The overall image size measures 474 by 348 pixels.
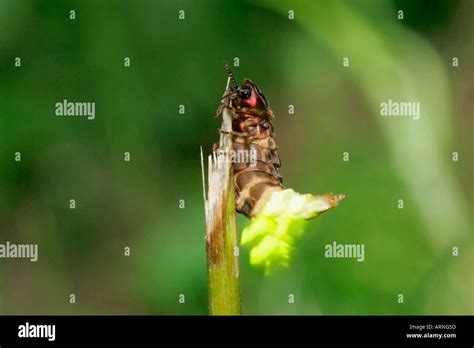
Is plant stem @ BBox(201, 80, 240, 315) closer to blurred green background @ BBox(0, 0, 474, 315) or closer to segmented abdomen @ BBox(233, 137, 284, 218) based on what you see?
segmented abdomen @ BBox(233, 137, 284, 218)

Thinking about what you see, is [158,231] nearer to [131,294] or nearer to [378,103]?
[131,294]

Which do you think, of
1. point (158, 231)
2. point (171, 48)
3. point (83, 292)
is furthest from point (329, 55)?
point (83, 292)

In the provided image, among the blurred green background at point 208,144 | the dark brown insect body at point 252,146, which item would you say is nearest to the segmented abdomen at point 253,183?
the dark brown insect body at point 252,146

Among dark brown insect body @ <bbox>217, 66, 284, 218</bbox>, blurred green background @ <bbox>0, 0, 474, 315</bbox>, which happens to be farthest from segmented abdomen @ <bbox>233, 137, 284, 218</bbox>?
blurred green background @ <bbox>0, 0, 474, 315</bbox>

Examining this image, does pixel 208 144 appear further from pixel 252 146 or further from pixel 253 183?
pixel 253 183

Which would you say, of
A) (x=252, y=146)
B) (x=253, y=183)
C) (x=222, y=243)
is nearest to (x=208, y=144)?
(x=252, y=146)

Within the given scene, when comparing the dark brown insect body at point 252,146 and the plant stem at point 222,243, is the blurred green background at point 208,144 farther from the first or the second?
the plant stem at point 222,243
